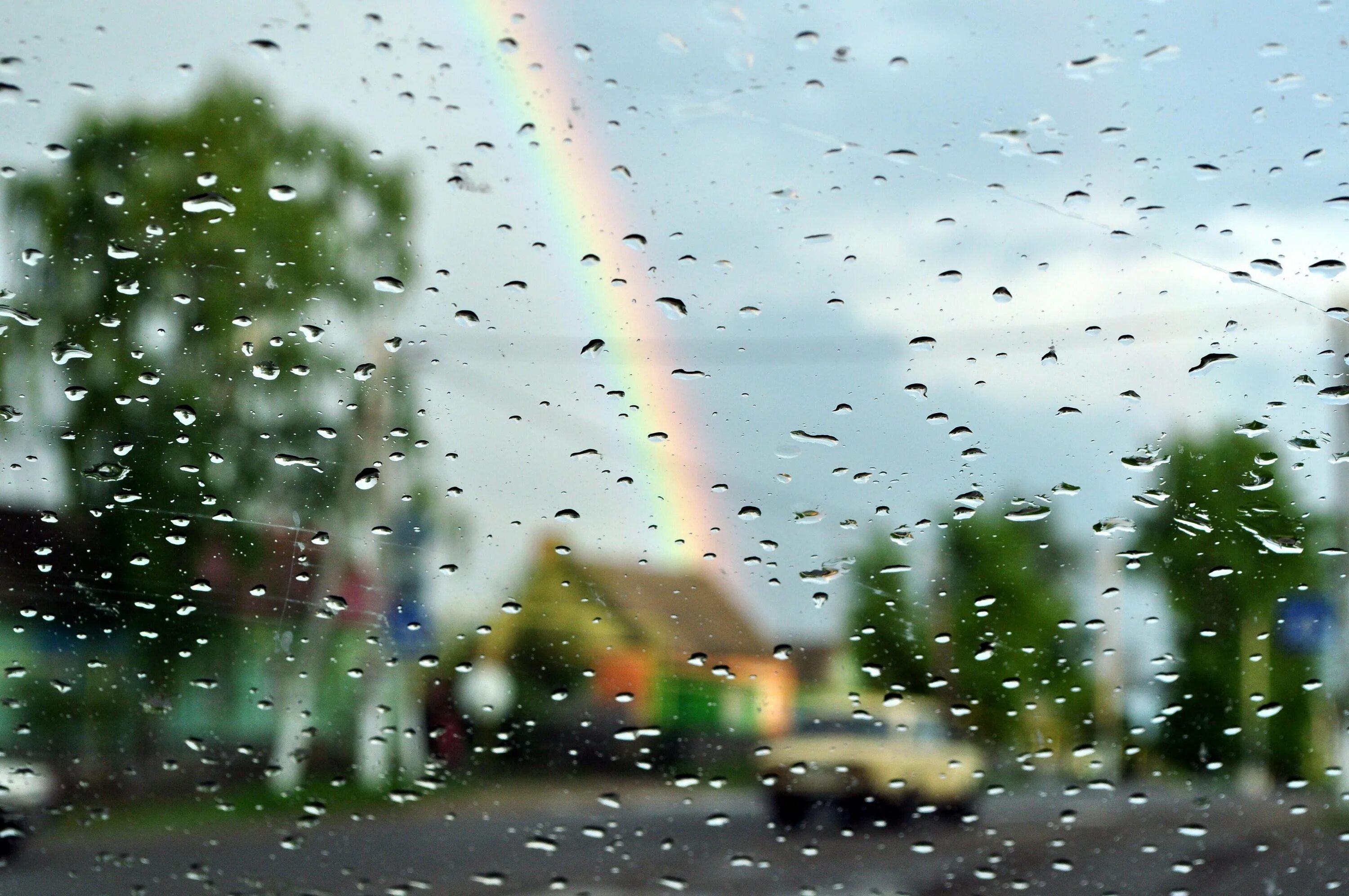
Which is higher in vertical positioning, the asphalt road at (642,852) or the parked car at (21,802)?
the parked car at (21,802)

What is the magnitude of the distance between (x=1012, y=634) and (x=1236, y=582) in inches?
20.1

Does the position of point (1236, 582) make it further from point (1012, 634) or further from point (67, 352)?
point (67, 352)

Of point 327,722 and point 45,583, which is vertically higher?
point 45,583

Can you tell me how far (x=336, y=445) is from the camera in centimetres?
232

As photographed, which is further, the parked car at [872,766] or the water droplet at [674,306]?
the water droplet at [674,306]

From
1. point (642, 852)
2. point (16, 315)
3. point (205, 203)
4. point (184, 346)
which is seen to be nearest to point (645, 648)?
point (642, 852)

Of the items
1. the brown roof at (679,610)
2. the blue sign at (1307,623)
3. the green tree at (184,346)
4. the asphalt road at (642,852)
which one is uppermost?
the green tree at (184,346)

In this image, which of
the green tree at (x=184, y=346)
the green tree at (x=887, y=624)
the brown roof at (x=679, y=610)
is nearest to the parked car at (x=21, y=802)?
the green tree at (x=184, y=346)

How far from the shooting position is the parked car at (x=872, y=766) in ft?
7.16

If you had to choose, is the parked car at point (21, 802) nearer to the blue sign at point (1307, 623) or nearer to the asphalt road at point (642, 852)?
the asphalt road at point (642, 852)

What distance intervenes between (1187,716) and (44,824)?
2413mm

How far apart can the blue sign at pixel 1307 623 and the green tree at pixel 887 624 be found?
2.63 ft

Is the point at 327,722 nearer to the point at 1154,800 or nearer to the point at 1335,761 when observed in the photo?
the point at 1154,800

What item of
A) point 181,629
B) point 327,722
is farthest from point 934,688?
point 181,629
